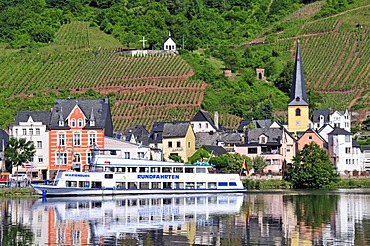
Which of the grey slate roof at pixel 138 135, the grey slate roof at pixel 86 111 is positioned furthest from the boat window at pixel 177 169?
the grey slate roof at pixel 138 135

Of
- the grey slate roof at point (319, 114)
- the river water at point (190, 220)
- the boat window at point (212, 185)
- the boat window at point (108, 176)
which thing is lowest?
the river water at point (190, 220)

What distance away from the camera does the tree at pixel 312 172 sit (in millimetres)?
87312

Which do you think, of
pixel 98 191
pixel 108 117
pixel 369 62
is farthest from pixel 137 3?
pixel 98 191

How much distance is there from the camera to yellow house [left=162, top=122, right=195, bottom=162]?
102 meters

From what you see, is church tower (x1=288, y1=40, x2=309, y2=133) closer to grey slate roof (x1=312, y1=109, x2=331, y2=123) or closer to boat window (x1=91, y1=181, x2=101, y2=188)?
grey slate roof (x1=312, y1=109, x2=331, y2=123)

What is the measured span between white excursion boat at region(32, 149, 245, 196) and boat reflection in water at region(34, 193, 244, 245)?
5.36 ft

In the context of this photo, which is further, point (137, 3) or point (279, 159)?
point (137, 3)

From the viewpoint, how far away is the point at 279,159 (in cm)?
10112

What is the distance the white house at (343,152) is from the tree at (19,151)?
2972cm

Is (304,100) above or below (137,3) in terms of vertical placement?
below

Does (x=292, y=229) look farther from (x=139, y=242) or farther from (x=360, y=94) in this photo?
(x=360, y=94)

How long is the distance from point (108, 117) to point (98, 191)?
18261mm

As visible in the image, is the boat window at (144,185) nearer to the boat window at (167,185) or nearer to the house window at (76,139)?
the boat window at (167,185)

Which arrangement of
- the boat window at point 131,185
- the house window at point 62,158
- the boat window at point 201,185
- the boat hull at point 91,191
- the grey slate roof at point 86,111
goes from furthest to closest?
the grey slate roof at point 86,111, the house window at point 62,158, the boat window at point 201,185, the boat window at point 131,185, the boat hull at point 91,191
